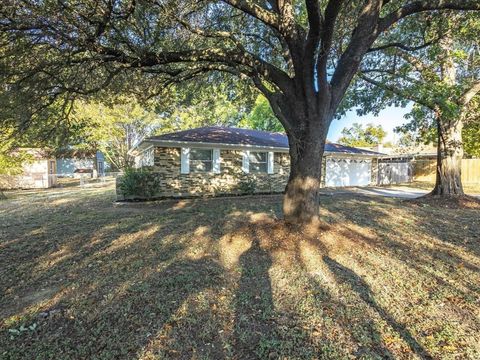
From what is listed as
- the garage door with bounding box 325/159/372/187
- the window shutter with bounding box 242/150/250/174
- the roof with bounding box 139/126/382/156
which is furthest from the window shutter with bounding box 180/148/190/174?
the garage door with bounding box 325/159/372/187

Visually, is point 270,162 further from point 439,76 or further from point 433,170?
point 433,170

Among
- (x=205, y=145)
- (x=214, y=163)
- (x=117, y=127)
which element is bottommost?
(x=214, y=163)

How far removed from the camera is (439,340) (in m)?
2.74

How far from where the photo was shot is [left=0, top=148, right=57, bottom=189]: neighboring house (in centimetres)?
2053

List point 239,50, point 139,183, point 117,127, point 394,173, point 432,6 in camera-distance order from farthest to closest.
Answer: point 394,173 < point 117,127 < point 139,183 < point 239,50 < point 432,6

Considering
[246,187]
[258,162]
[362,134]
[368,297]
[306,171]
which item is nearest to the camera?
[368,297]

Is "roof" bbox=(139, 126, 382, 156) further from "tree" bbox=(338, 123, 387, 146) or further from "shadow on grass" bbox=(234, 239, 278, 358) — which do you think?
"tree" bbox=(338, 123, 387, 146)

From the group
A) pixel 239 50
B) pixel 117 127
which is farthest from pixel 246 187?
pixel 117 127

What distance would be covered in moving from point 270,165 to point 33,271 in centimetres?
1226

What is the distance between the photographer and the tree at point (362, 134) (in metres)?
46.2

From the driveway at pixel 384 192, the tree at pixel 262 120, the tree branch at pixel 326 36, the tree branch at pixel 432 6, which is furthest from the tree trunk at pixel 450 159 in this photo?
the tree at pixel 262 120

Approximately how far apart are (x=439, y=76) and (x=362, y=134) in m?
38.5

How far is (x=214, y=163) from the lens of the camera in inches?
554

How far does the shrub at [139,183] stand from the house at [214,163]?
0.31 m
